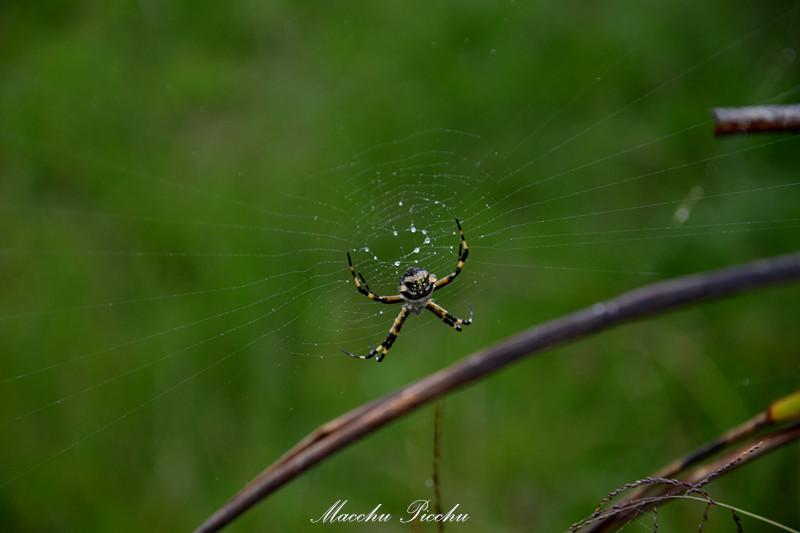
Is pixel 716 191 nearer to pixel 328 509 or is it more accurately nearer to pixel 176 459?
pixel 328 509

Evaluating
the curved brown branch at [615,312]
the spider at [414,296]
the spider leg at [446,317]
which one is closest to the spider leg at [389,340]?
the spider at [414,296]

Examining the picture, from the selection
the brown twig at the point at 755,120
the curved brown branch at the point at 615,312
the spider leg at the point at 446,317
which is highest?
the brown twig at the point at 755,120

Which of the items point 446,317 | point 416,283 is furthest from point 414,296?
point 446,317

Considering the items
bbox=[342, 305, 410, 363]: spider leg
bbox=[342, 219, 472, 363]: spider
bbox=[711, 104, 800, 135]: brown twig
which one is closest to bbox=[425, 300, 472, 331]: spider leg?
bbox=[342, 219, 472, 363]: spider

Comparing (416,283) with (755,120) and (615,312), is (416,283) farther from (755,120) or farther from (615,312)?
(615,312)

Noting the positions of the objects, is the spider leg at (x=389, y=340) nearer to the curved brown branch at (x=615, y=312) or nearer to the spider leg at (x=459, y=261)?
the spider leg at (x=459, y=261)

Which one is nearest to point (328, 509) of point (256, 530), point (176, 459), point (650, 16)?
point (256, 530)
